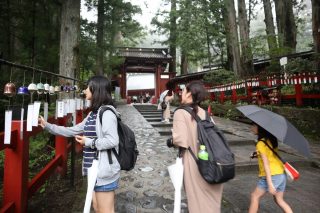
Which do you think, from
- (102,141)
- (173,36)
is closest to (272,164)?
(102,141)

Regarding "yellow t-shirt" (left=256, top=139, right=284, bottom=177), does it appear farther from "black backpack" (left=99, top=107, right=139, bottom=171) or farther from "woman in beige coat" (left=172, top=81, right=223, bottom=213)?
"black backpack" (left=99, top=107, right=139, bottom=171)

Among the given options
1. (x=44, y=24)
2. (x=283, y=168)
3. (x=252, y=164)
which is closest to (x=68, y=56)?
(x=44, y=24)

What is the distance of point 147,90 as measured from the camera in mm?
41312

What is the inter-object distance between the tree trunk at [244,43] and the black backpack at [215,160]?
590 inches

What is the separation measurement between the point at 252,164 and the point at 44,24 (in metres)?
8.76

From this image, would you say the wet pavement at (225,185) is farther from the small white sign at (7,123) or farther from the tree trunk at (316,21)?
the tree trunk at (316,21)

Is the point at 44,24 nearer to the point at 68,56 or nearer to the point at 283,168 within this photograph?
the point at 68,56

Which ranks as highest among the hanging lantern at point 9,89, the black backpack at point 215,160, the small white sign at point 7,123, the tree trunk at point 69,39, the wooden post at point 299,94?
the tree trunk at point 69,39

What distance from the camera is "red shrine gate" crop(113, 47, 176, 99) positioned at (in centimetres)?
2939

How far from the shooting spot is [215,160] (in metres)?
2.60

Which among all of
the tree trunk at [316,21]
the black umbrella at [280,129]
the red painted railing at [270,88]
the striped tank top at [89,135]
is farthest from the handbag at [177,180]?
the tree trunk at [316,21]

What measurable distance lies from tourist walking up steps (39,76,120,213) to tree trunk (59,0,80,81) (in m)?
4.75

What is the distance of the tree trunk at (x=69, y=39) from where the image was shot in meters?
7.38

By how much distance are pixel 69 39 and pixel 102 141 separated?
17.7 ft
